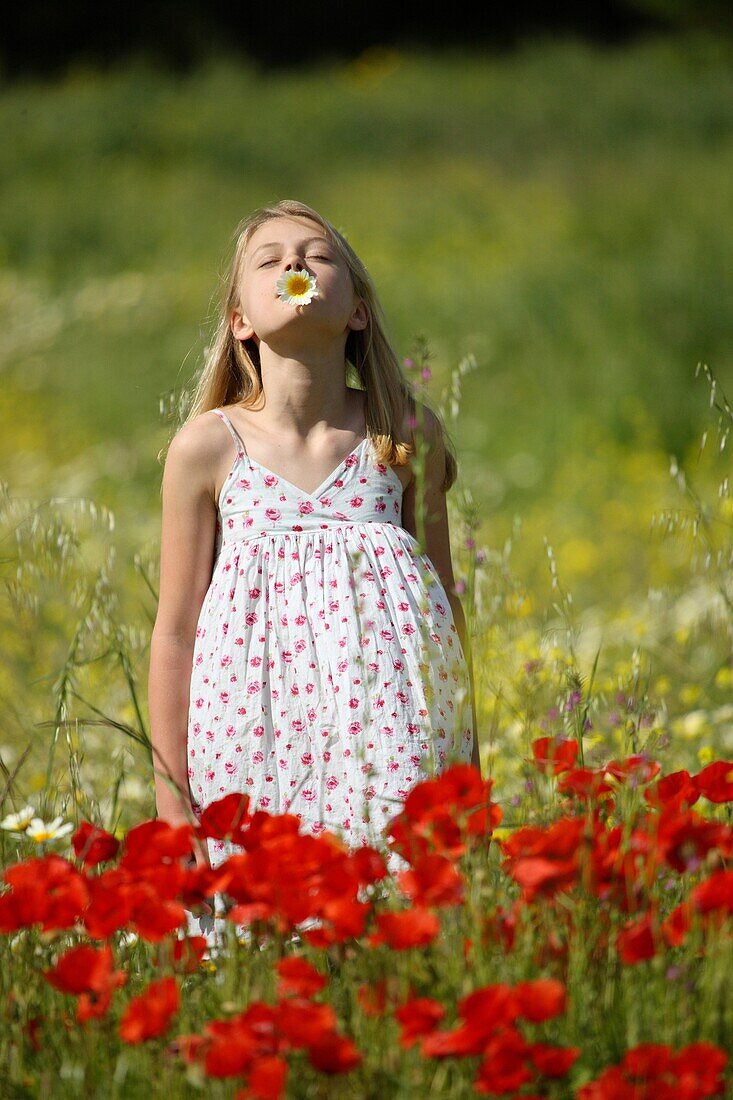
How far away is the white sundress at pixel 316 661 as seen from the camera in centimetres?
165

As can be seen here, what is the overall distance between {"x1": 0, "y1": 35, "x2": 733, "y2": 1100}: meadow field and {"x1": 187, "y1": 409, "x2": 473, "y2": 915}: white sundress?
0.13 m

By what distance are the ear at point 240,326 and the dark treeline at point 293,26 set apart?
1494 cm

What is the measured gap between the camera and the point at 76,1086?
40.2 inches

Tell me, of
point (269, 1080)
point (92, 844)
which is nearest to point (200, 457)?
point (92, 844)

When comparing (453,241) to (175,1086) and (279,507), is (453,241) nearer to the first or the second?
(279,507)

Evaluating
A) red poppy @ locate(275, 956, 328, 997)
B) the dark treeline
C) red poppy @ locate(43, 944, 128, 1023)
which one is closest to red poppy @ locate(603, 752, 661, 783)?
red poppy @ locate(275, 956, 328, 997)

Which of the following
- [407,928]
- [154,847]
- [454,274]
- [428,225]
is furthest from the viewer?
[428,225]

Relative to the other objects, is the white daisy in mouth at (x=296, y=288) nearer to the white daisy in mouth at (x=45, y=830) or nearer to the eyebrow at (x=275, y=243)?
the eyebrow at (x=275, y=243)

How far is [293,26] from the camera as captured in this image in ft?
57.5

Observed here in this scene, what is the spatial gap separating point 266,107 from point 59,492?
12.2 metres

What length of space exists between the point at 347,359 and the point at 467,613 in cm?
63

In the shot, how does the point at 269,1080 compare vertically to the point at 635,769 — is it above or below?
below

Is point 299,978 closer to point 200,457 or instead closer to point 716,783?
point 716,783

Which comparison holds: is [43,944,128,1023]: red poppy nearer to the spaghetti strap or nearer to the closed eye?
the spaghetti strap
